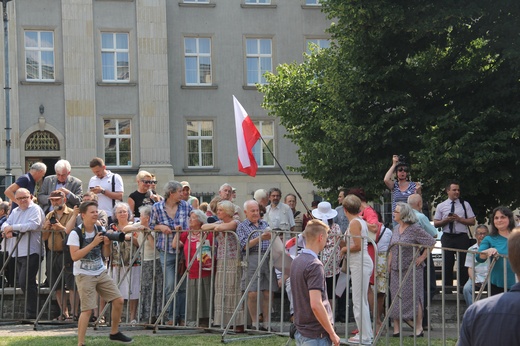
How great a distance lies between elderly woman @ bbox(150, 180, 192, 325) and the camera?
13.7m

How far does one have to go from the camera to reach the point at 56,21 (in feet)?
128

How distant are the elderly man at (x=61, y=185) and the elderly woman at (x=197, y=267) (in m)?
1.95

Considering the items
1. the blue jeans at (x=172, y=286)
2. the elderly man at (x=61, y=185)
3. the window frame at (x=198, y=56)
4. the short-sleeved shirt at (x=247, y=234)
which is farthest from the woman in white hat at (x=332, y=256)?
the window frame at (x=198, y=56)

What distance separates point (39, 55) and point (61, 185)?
82.1ft

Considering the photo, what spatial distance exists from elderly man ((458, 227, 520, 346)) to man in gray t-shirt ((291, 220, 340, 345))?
10.7 feet

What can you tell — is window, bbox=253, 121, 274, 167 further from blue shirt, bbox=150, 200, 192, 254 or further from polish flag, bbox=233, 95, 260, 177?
blue shirt, bbox=150, 200, 192, 254

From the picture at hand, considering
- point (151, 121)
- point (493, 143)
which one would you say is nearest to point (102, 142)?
point (151, 121)

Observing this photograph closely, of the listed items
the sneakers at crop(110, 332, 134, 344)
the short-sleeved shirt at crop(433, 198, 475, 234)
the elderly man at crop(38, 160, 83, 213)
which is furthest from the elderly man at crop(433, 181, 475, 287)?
the sneakers at crop(110, 332, 134, 344)

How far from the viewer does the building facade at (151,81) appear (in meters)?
38.8

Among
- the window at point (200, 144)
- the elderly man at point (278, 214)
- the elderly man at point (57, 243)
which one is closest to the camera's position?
the elderly man at point (57, 243)

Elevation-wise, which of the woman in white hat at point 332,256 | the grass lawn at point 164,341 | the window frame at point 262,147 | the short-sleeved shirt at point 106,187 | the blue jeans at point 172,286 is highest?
the window frame at point 262,147

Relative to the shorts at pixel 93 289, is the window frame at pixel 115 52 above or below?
above

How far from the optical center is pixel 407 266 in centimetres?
1191

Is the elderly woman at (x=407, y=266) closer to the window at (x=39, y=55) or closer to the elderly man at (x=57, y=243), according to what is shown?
the elderly man at (x=57, y=243)
